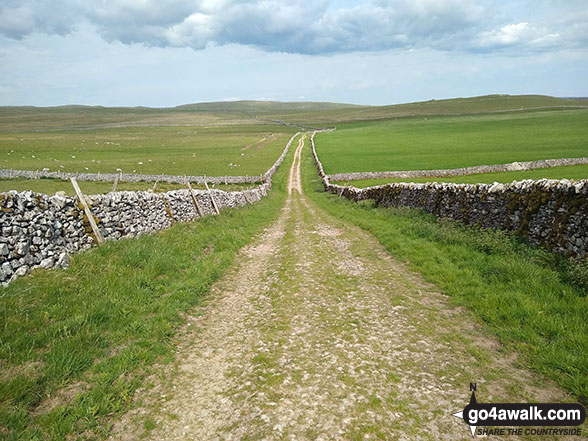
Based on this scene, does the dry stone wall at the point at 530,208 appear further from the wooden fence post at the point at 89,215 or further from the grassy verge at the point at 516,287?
the wooden fence post at the point at 89,215

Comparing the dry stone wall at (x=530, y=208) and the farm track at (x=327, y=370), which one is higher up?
the dry stone wall at (x=530, y=208)

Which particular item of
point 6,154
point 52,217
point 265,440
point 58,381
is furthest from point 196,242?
point 6,154

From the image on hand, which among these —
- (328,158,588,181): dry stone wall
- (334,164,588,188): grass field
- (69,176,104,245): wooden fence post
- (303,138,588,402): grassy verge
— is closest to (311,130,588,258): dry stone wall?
(303,138,588,402): grassy verge

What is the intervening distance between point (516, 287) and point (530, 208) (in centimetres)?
368

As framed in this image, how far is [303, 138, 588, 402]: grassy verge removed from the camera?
18.8 ft

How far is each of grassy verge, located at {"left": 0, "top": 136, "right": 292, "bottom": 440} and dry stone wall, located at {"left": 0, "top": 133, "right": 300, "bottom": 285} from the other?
56 centimetres

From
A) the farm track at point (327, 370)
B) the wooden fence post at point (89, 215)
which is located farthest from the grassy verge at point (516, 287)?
the wooden fence post at point (89, 215)

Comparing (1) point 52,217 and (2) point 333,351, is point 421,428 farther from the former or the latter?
(1) point 52,217

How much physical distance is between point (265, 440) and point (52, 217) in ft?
29.2

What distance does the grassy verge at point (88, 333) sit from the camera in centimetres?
479

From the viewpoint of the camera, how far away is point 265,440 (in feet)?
14.0

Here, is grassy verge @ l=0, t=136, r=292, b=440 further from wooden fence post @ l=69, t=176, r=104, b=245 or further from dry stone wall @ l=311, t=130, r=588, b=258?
dry stone wall @ l=311, t=130, r=588, b=258

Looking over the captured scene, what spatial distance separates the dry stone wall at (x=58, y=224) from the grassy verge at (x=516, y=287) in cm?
1037

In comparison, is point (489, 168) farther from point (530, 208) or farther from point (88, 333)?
point (88, 333)
